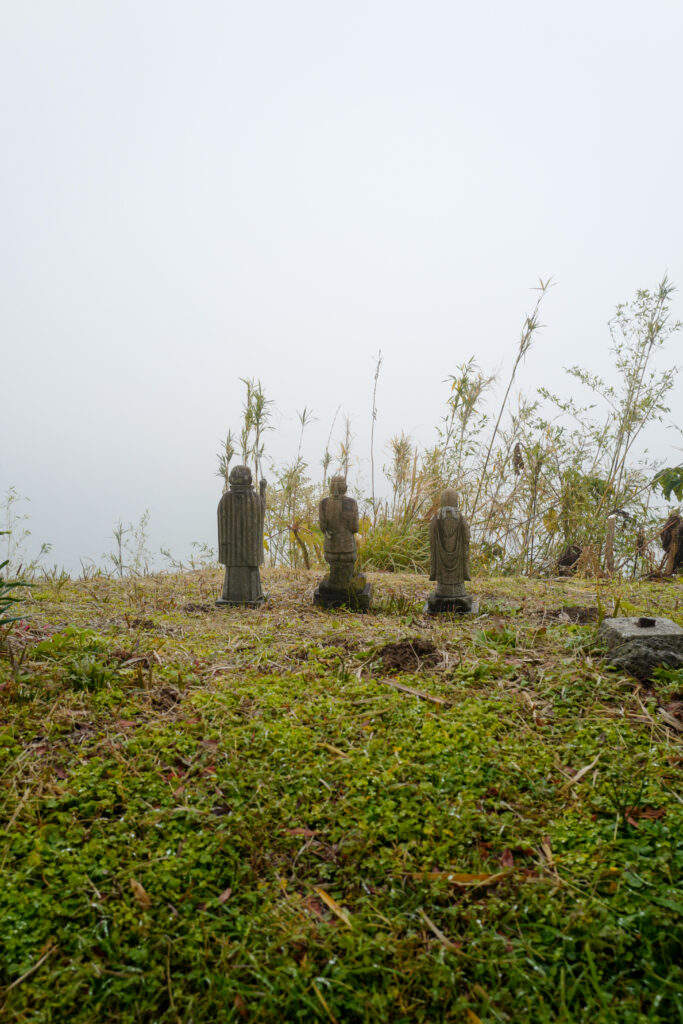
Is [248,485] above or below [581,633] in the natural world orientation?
above

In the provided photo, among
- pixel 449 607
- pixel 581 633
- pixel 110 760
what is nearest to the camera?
pixel 110 760

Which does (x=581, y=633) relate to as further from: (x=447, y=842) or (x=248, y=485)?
(x=248, y=485)

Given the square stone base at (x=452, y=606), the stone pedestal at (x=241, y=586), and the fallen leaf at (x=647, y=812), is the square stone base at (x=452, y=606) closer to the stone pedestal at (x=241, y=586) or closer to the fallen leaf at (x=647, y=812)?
the stone pedestal at (x=241, y=586)

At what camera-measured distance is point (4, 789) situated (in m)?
Result: 2.14

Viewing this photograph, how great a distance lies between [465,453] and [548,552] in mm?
1519

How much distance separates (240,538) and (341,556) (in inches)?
31.7

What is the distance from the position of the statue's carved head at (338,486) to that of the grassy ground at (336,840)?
2048 millimetres

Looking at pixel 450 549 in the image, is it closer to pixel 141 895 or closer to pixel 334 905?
pixel 334 905

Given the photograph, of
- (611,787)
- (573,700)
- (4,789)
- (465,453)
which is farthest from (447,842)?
(465,453)

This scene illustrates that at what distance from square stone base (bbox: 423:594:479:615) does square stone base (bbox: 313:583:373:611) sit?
46 cm

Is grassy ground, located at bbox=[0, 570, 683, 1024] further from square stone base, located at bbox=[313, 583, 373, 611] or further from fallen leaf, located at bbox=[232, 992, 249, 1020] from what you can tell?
square stone base, located at bbox=[313, 583, 373, 611]

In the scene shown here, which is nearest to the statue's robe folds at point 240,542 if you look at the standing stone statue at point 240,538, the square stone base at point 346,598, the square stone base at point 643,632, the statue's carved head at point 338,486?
the standing stone statue at point 240,538

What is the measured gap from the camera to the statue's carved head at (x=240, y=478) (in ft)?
16.6

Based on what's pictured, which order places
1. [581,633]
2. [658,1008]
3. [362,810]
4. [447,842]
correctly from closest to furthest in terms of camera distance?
[658,1008], [447,842], [362,810], [581,633]
